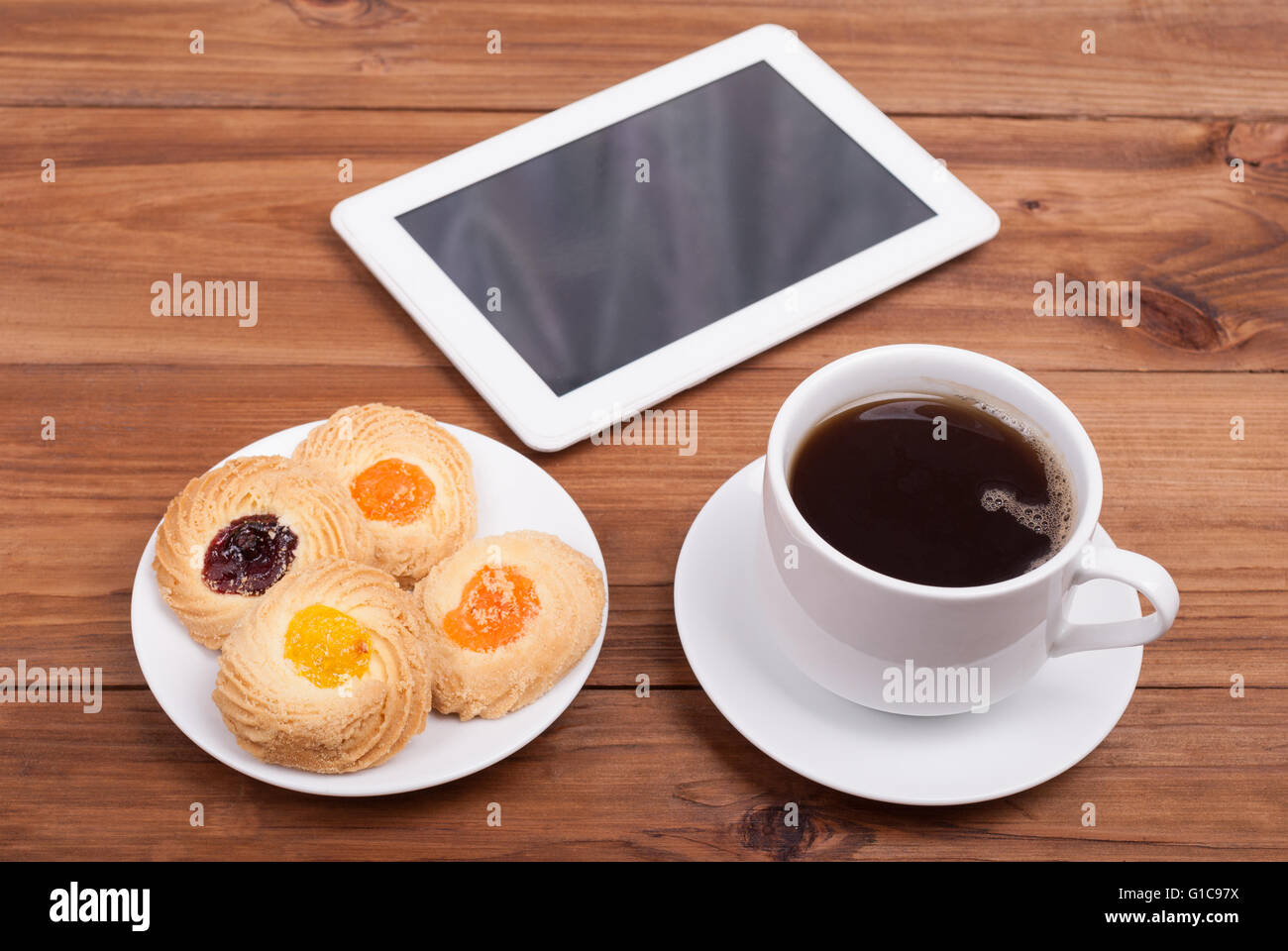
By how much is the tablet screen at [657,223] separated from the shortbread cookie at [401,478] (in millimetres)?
164

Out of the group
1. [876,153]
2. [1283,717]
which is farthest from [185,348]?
[1283,717]

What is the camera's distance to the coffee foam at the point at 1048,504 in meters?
0.82

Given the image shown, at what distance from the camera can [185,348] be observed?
3.80 ft

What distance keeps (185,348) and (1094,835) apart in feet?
2.87

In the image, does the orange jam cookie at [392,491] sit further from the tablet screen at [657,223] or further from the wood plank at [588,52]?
the wood plank at [588,52]

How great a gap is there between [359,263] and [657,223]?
11.6 inches

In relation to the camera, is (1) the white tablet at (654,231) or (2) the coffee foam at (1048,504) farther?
(1) the white tablet at (654,231)

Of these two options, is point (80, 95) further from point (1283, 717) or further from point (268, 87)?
point (1283, 717)

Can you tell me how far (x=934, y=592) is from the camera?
29.7 inches

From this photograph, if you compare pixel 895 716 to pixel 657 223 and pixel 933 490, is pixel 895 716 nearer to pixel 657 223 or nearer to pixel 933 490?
pixel 933 490
